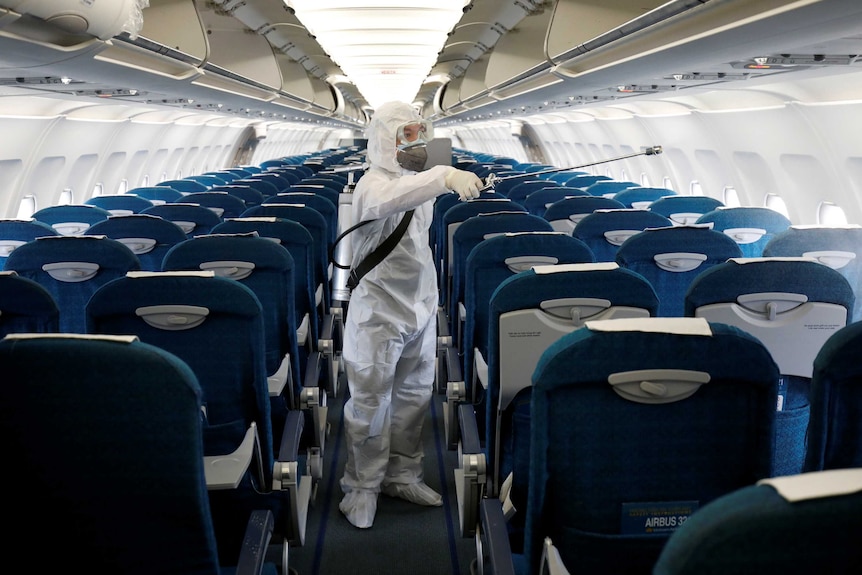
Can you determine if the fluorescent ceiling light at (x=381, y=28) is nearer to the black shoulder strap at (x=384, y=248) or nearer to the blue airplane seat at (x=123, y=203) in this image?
the black shoulder strap at (x=384, y=248)

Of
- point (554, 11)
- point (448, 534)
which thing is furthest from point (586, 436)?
point (554, 11)

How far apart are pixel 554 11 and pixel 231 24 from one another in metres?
4.61

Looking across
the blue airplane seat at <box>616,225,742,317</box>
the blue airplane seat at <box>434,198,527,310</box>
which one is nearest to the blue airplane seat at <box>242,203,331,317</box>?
the blue airplane seat at <box>434,198,527,310</box>

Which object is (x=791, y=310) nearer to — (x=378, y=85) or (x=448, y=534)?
(x=448, y=534)

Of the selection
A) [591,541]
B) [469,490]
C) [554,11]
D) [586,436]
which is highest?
[554,11]

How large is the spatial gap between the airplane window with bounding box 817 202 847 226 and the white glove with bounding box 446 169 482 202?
671cm

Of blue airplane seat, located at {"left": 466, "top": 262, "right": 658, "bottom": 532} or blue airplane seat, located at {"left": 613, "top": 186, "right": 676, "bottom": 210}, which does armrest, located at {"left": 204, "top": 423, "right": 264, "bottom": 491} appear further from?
blue airplane seat, located at {"left": 613, "top": 186, "right": 676, "bottom": 210}

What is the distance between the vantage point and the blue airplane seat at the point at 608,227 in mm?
5738

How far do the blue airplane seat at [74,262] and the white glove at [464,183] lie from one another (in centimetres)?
193

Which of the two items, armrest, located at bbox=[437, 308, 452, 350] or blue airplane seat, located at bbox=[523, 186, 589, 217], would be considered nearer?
armrest, located at bbox=[437, 308, 452, 350]

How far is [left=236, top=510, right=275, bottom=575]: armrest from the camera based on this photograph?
2324 millimetres

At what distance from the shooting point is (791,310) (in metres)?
3.17

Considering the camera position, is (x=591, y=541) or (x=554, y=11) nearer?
(x=591, y=541)

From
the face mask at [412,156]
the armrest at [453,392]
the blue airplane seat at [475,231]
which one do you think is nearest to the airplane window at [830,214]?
the blue airplane seat at [475,231]
